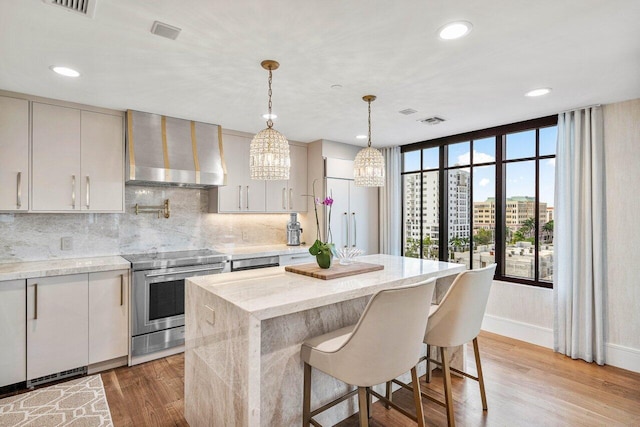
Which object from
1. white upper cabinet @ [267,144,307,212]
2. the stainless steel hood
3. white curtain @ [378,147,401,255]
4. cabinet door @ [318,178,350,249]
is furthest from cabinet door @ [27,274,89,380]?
white curtain @ [378,147,401,255]

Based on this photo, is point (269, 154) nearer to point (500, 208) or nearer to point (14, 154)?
point (14, 154)

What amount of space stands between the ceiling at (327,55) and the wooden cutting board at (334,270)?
4.73 ft

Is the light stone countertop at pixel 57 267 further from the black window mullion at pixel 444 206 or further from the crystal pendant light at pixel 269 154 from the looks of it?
the black window mullion at pixel 444 206

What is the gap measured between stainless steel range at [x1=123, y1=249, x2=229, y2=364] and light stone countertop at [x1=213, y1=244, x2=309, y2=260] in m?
0.43

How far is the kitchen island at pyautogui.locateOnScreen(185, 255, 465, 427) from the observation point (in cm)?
160

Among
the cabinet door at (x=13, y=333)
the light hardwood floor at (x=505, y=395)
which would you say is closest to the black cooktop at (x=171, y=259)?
the cabinet door at (x=13, y=333)

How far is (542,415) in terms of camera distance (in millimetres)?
2387

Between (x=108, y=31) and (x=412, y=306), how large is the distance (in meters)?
2.27

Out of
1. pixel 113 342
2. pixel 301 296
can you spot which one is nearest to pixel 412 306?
pixel 301 296

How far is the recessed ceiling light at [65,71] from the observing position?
2.44 m

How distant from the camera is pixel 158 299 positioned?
3344 millimetres

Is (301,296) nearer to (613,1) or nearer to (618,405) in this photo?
(613,1)

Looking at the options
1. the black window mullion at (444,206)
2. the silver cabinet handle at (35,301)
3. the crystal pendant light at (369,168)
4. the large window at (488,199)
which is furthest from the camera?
the black window mullion at (444,206)

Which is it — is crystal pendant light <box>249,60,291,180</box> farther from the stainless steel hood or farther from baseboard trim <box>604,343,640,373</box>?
baseboard trim <box>604,343,640,373</box>
